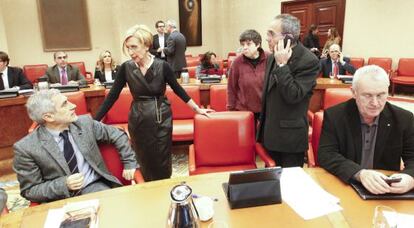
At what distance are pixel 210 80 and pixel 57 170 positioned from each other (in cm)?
265

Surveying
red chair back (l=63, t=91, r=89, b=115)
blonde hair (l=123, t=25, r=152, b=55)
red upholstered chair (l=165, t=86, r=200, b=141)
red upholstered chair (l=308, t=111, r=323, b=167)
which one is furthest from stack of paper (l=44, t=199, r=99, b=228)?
red chair back (l=63, t=91, r=89, b=115)

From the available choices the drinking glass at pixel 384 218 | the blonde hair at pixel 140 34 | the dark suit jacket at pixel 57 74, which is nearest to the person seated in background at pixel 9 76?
the dark suit jacket at pixel 57 74

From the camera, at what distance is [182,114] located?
12.3 ft

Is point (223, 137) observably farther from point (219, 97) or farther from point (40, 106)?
point (219, 97)

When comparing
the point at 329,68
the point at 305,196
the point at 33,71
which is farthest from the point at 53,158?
the point at 33,71

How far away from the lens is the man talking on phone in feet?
6.43

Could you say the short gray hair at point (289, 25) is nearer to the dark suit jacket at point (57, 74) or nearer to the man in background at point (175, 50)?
the dark suit jacket at point (57, 74)

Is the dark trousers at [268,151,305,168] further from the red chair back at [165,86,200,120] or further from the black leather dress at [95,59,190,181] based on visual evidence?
the red chair back at [165,86,200,120]

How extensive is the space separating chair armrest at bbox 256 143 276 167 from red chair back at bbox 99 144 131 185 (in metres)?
0.90

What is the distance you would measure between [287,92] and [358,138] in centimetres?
47

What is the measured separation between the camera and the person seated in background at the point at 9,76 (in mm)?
4395

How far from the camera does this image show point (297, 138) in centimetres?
214

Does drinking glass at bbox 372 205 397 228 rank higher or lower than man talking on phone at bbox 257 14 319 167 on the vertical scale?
lower

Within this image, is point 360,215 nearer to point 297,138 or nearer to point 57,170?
point 297,138
